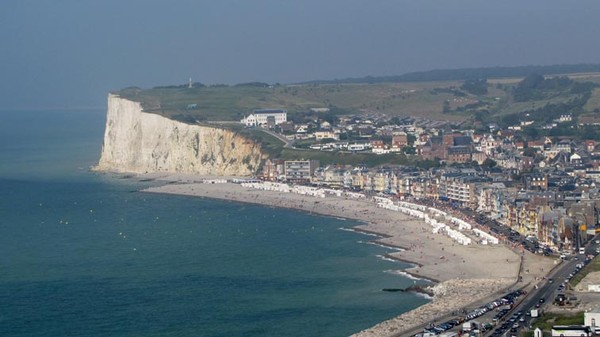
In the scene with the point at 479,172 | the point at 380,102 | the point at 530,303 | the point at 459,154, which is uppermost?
the point at 380,102

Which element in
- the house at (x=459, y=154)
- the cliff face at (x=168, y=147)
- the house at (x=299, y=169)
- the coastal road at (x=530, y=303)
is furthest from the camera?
the cliff face at (x=168, y=147)

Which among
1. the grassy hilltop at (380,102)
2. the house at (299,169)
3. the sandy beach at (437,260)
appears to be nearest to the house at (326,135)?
the grassy hilltop at (380,102)

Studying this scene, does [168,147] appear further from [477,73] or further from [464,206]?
[477,73]

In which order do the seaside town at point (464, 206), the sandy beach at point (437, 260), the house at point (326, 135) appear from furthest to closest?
the house at point (326, 135)
the sandy beach at point (437, 260)
the seaside town at point (464, 206)

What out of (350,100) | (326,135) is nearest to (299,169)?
(326,135)

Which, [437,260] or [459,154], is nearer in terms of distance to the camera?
[437,260]

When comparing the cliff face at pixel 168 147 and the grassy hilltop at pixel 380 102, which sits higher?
the grassy hilltop at pixel 380 102

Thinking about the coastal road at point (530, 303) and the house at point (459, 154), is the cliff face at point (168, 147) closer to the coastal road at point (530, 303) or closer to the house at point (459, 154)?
the house at point (459, 154)

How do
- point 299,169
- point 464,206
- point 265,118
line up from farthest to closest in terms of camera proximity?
1. point 265,118
2. point 299,169
3. point 464,206
